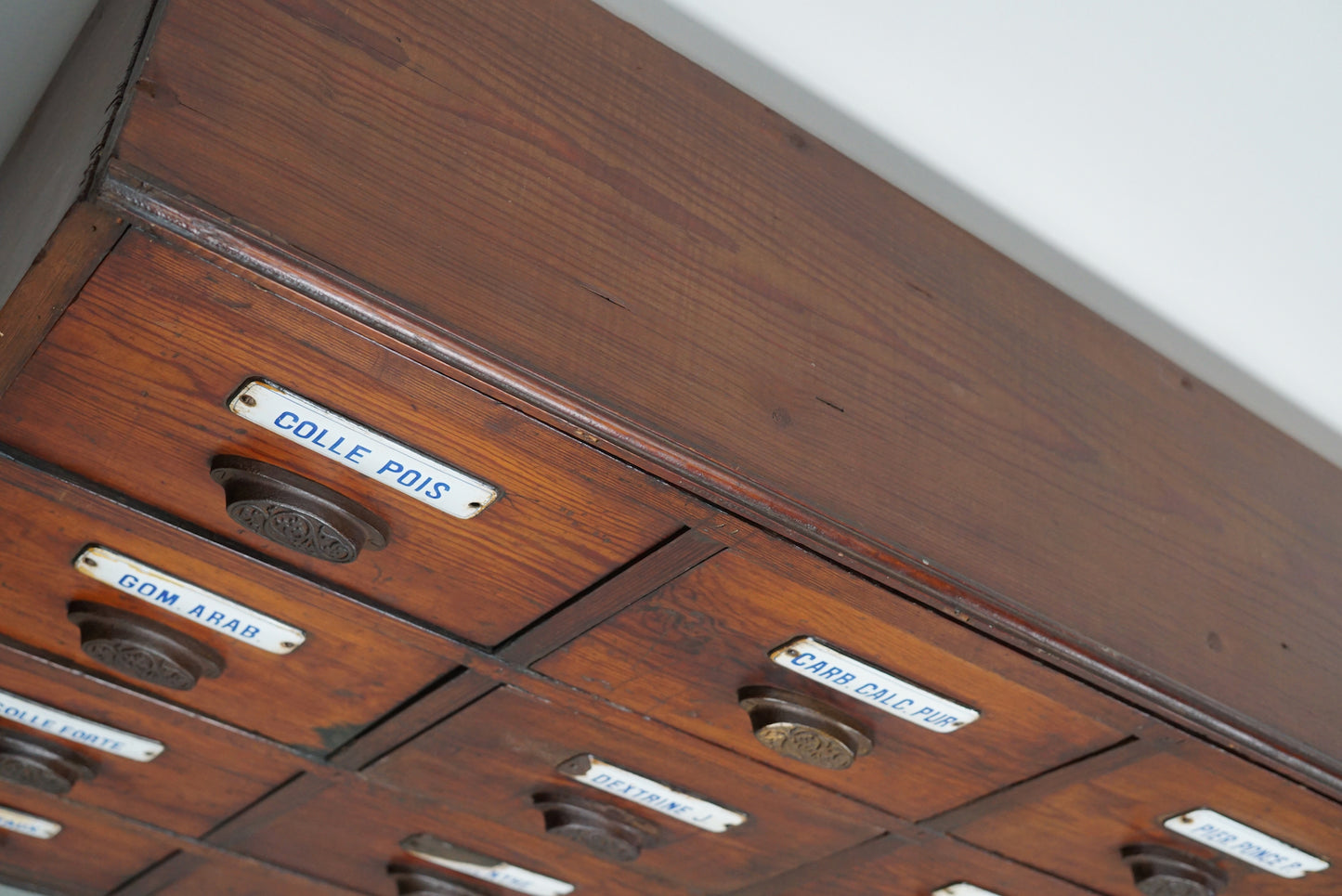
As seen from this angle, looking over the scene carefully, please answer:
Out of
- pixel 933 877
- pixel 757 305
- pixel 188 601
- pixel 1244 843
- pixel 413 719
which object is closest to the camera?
pixel 757 305

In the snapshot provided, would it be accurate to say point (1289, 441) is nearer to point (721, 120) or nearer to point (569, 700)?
point (721, 120)

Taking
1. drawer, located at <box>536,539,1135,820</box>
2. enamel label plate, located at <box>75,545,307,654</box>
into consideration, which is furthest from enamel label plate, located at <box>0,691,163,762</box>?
drawer, located at <box>536,539,1135,820</box>

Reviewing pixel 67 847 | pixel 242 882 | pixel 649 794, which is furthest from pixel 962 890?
pixel 67 847

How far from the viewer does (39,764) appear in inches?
66.0

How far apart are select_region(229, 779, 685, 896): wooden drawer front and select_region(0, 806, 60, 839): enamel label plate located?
304 millimetres

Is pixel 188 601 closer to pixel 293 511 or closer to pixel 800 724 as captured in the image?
pixel 293 511

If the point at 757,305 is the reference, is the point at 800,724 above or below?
below

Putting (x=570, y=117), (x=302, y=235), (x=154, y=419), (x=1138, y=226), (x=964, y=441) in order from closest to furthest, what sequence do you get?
(x=302, y=235) → (x=154, y=419) → (x=570, y=117) → (x=964, y=441) → (x=1138, y=226)

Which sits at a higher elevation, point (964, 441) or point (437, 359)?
point (964, 441)

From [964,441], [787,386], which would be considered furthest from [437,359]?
[964,441]

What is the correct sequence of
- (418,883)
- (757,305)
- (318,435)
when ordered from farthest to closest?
1. (418,883)
2. (757,305)
3. (318,435)

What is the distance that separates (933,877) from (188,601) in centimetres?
111

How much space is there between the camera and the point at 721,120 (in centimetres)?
135

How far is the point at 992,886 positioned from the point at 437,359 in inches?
49.0
